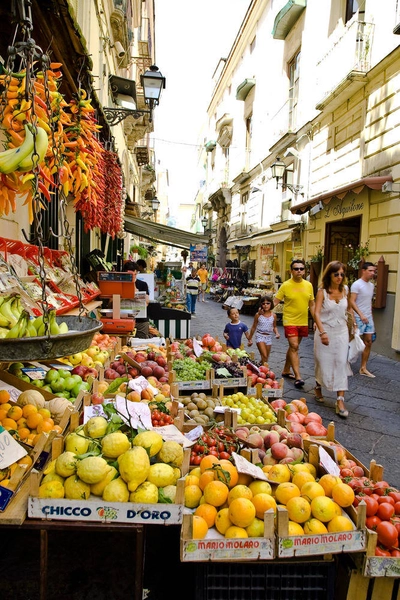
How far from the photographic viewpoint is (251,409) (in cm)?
358

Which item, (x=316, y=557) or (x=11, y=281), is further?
→ (x=11, y=281)

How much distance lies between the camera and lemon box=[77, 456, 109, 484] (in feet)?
6.48

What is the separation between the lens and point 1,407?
2.68m

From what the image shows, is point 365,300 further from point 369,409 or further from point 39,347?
point 39,347

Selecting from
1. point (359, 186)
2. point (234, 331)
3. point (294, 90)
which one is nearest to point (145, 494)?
point (234, 331)

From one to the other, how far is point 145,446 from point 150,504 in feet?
1.07

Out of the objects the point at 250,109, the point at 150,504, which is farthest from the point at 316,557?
the point at 250,109

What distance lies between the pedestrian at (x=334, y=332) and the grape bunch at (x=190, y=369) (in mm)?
1433

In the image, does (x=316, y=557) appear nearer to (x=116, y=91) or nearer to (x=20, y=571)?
(x=20, y=571)

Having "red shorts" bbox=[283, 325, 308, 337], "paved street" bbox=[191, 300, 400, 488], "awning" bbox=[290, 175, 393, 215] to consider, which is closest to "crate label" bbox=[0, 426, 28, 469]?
"paved street" bbox=[191, 300, 400, 488]

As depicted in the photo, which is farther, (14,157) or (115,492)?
(115,492)

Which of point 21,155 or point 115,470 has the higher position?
point 21,155

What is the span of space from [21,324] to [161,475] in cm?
102

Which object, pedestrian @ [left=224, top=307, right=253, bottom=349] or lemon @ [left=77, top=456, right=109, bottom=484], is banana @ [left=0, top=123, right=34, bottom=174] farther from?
pedestrian @ [left=224, top=307, right=253, bottom=349]
